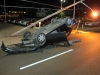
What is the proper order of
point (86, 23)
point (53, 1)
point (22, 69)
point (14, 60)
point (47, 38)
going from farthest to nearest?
point (53, 1), point (86, 23), point (47, 38), point (14, 60), point (22, 69)

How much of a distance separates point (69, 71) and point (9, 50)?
4368mm

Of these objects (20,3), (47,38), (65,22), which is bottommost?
(47,38)

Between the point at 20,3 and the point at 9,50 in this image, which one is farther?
Answer: the point at 20,3

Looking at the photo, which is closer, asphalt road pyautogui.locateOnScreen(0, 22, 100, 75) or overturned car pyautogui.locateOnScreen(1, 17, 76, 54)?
asphalt road pyautogui.locateOnScreen(0, 22, 100, 75)

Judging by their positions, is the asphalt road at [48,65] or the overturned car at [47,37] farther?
the overturned car at [47,37]

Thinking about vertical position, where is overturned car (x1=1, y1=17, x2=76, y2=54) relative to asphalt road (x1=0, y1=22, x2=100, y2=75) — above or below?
above

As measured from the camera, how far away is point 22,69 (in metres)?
7.50

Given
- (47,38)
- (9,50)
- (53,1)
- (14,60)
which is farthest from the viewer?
(53,1)

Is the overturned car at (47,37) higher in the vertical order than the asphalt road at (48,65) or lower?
higher

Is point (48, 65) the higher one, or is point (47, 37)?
point (47, 37)

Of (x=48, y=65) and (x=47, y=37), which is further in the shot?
(x=47, y=37)

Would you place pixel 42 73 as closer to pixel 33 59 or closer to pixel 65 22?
pixel 33 59

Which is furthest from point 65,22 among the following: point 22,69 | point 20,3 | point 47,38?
point 20,3

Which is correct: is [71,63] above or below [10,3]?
below
